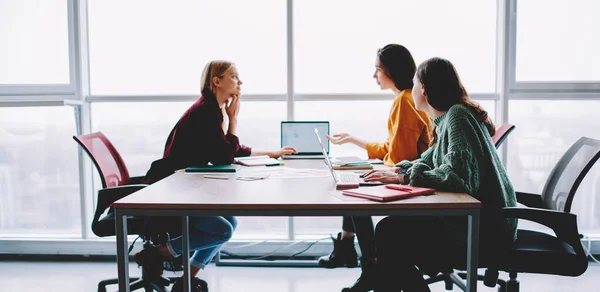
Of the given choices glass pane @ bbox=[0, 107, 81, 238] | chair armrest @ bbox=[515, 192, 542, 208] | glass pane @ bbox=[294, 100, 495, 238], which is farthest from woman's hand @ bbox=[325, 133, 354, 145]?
glass pane @ bbox=[0, 107, 81, 238]

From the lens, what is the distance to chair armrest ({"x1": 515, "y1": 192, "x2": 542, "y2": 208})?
1903 mm

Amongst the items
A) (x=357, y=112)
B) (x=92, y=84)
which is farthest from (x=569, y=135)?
(x=92, y=84)

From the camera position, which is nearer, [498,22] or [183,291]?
[183,291]

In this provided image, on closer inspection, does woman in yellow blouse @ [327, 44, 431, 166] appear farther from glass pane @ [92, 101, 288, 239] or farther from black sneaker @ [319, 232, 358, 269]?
glass pane @ [92, 101, 288, 239]

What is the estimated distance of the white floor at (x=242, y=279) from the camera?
246cm

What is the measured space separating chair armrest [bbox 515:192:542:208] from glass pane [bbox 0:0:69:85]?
292 cm

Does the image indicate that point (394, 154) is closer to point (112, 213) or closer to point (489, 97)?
point (489, 97)

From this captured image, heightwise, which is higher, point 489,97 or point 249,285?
point 489,97

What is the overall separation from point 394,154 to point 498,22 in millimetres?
1452

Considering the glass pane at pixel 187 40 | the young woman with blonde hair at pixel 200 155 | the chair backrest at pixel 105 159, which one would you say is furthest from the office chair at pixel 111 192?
the glass pane at pixel 187 40

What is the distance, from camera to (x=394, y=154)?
2.16m

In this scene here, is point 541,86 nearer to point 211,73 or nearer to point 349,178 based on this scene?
point 349,178

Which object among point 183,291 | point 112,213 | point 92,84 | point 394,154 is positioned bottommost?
point 183,291

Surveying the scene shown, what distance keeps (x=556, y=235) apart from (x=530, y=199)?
316 mm
